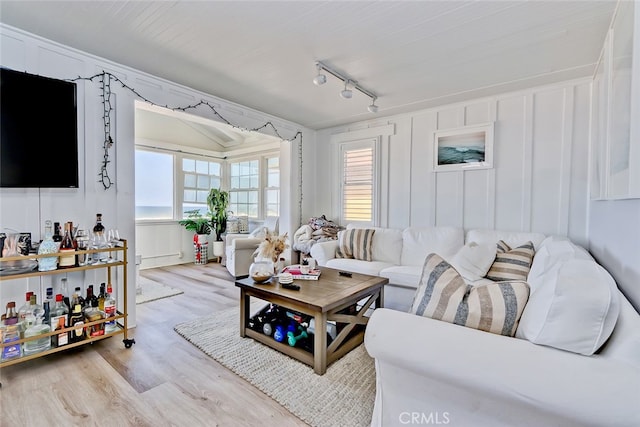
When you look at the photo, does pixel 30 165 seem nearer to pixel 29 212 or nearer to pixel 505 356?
pixel 29 212

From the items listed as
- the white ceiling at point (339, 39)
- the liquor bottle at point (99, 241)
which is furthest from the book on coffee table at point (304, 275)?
the white ceiling at point (339, 39)

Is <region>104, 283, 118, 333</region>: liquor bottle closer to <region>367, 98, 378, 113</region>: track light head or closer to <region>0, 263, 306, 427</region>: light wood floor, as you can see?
<region>0, 263, 306, 427</region>: light wood floor

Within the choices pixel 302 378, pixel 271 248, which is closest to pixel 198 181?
pixel 271 248

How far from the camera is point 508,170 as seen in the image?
3.34 meters

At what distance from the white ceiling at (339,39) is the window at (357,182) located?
4.38 feet

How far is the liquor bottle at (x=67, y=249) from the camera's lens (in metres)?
2.17

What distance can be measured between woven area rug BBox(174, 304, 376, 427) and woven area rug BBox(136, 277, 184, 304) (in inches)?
44.5

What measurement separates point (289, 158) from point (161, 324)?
2.84 m

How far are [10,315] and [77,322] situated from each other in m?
0.38

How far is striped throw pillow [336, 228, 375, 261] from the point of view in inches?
146

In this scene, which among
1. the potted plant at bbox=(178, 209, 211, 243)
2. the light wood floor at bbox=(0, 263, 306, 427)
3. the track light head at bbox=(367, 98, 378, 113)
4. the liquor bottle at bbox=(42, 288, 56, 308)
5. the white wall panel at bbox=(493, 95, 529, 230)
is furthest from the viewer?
the potted plant at bbox=(178, 209, 211, 243)

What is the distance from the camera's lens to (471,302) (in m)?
1.26

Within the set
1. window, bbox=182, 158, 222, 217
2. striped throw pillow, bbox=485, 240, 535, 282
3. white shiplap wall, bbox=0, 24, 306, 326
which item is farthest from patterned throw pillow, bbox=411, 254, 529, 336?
window, bbox=182, 158, 222, 217

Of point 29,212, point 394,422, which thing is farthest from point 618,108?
point 29,212
